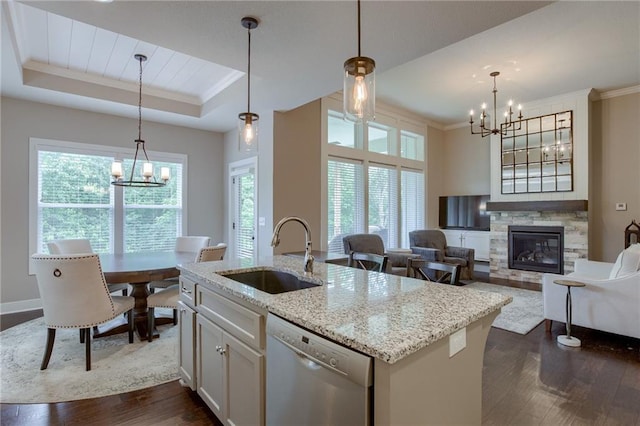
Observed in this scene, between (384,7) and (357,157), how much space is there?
11.2 feet

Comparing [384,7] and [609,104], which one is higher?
[609,104]

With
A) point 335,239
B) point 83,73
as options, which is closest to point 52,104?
point 83,73

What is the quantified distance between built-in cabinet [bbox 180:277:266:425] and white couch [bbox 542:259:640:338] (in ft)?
10.9

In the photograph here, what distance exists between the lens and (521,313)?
407 centimetres

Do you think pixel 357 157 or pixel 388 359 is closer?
pixel 388 359

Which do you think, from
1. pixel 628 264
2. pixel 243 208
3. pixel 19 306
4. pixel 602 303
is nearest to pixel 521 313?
pixel 602 303

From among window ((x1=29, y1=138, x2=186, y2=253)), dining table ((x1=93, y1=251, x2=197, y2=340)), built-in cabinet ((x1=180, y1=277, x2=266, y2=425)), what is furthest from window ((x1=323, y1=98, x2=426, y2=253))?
built-in cabinet ((x1=180, y1=277, x2=266, y2=425))

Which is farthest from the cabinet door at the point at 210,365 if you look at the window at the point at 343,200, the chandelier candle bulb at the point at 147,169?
the window at the point at 343,200

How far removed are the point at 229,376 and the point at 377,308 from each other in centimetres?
95

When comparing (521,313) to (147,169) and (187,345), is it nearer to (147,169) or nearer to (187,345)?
(187,345)

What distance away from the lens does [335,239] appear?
5332mm

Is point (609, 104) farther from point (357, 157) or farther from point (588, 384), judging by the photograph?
point (588, 384)

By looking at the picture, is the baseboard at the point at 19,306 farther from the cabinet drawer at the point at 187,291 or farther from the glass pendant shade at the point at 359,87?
the glass pendant shade at the point at 359,87

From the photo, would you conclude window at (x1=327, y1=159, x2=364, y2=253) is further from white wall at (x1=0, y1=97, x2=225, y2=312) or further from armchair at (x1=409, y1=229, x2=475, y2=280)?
white wall at (x1=0, y1=97, x2=225, y2=312)
